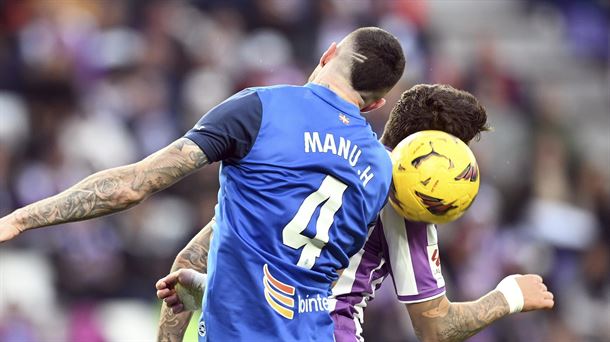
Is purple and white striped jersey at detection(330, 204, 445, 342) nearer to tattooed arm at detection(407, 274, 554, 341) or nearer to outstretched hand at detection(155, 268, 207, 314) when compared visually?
tattooed arm at detection(407, 274, 554, 341)

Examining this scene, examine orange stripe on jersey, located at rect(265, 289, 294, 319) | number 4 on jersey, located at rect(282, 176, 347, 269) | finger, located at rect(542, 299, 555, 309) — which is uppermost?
number 4 on jersey, located at rect(282, 176, 347, 269)

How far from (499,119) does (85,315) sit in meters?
5.15

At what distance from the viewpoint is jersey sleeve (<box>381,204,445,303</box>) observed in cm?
507

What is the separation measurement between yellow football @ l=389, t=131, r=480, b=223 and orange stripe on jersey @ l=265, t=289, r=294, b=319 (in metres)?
0.64

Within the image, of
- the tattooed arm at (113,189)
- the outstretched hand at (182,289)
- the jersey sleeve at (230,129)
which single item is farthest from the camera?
the outstretched hand at (182,289)

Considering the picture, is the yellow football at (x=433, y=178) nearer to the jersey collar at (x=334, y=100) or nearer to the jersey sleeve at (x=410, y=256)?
the jersey sleeve at (x=410, y=256)

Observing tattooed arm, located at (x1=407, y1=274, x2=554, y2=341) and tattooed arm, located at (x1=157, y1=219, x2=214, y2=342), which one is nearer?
tattooed arm, located at (x1=407, y1=274, x2=554, y2=341)

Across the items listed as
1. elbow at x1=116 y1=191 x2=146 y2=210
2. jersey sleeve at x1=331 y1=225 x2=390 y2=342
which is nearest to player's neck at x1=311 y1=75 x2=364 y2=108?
jersey sleeve at x1=331 y1=225 x2=390 y2=342

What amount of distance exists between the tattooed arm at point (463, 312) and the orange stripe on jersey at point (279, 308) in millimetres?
691

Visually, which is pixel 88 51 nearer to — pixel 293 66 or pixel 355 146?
pixel 293 66

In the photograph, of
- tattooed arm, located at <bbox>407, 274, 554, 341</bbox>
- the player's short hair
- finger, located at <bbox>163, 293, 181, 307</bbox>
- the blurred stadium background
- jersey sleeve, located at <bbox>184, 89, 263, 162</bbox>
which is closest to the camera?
jersey sleeve, located at <bbox>184, 89, 263, 162</bbox>

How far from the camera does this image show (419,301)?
5.14 metres

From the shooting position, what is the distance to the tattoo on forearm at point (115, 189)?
14.3 feet

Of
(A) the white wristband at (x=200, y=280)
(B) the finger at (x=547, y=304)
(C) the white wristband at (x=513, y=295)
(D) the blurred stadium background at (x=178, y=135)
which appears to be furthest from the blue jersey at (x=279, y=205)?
(D) the blurred stadium background at (x=178, y=135)
